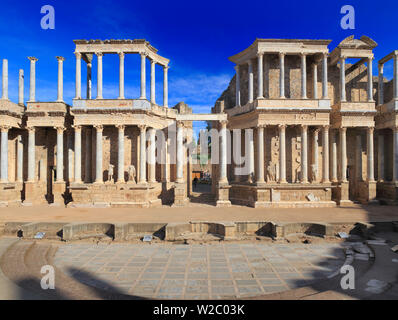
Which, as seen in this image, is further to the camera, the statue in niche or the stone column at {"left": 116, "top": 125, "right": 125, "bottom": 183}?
the statue in niche

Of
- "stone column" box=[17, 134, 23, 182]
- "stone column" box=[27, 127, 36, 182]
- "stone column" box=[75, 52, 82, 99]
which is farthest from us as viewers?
"stone column" box=[17, 134, 23, 182]

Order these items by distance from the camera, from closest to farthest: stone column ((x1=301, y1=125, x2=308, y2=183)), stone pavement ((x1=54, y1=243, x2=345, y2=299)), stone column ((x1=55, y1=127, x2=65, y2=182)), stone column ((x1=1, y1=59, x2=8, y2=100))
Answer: stone pavement ((x1=54, y1=243, x2=345, y2=299)) < stone column ((x1=301, y1=125, x2=308, y2=183)) < stone column ((x1=55, y1=127, x2=65, y2=182)) < stone column ((x1=1, y1=59, x2=8, y2=100))

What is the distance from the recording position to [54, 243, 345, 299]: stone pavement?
19.6ft

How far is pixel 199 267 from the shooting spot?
24.1ft

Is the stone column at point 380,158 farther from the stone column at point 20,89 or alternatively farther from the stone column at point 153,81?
the stone column at point 20,89

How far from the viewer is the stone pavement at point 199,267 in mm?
5969

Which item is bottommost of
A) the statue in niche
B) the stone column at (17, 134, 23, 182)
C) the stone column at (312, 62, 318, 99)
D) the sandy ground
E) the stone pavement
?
the stone pavement

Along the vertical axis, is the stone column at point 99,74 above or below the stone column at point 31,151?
above

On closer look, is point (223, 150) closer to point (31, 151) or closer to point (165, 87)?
point (165, 87)

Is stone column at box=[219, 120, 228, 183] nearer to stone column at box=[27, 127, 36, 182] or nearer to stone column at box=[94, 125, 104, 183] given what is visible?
stone column at box=[94, 125, 104, 183]

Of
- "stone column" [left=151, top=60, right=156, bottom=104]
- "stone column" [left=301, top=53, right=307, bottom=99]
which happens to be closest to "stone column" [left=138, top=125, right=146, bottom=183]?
"stone column" [left=151, top=60, right=156, bottom=104]

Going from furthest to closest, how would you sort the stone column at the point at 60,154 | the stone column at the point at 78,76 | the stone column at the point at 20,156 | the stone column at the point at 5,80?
the stone column at the point at 20,156, the stone column at the point at 5,80, the stone column at the point at 60,154, the stone column at the point at 78,76

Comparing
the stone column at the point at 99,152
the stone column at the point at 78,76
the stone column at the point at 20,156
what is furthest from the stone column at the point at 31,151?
the stone column at the point at 99,152

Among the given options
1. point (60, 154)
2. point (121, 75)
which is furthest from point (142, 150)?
point (60, 154)
